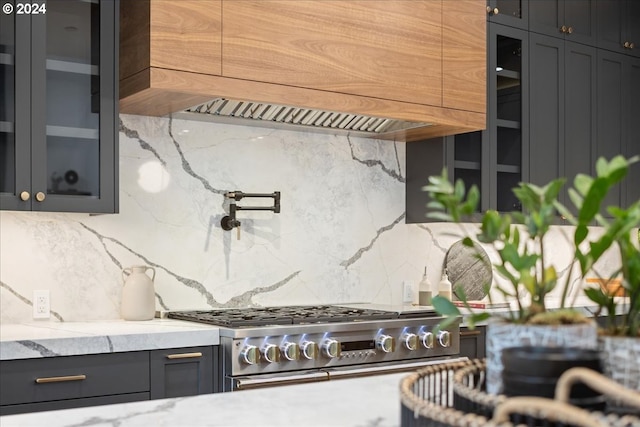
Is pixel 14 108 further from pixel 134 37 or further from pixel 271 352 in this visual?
pixel 271 352

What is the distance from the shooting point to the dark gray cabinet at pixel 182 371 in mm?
2836

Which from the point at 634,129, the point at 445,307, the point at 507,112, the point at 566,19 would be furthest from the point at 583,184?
the point at 634,129

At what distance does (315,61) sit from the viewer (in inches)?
132

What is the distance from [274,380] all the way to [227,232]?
0.89m

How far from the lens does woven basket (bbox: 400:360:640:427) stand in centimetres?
83

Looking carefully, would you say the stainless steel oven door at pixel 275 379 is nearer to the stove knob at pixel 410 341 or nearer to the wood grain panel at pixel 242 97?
the stove knob at pixel 410 341

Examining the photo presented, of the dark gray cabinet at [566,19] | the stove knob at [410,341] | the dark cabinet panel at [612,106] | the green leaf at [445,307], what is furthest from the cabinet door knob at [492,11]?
the green leaf at [445,307]

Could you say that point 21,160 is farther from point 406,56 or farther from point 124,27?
point 406,56

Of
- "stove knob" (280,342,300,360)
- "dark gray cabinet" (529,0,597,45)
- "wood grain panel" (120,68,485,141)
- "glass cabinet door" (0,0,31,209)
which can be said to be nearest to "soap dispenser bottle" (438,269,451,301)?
"wood grain panel" (120,68,485,141)

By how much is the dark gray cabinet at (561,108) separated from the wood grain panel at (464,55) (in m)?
0.48

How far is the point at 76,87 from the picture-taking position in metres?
2.97

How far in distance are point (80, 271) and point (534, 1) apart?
9.12 ft

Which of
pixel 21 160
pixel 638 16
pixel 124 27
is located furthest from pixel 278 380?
pixel 638 16

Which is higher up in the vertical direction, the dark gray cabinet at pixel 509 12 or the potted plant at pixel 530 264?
the dark gray cabinet at pixel 509 12
